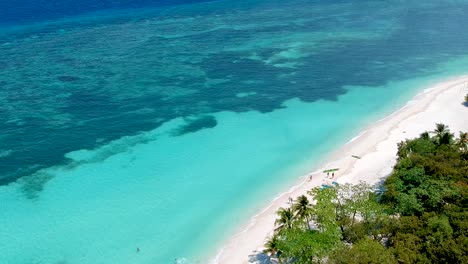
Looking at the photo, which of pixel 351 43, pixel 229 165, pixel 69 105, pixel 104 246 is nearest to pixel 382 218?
pixel 229 165

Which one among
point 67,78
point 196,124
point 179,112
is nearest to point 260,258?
point 196,124

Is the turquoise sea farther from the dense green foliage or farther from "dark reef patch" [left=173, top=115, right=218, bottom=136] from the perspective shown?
the dense green foliage

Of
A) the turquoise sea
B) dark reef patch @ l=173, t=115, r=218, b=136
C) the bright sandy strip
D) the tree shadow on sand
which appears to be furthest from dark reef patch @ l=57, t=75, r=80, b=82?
the tree shadow on sand

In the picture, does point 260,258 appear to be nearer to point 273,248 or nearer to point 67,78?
point 273,248

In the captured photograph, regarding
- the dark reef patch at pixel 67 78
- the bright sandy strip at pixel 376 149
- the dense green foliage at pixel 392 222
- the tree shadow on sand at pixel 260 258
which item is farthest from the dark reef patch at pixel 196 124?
the dark reef patch at pixel 67 78

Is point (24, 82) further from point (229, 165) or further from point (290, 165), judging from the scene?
point (290, 165)
